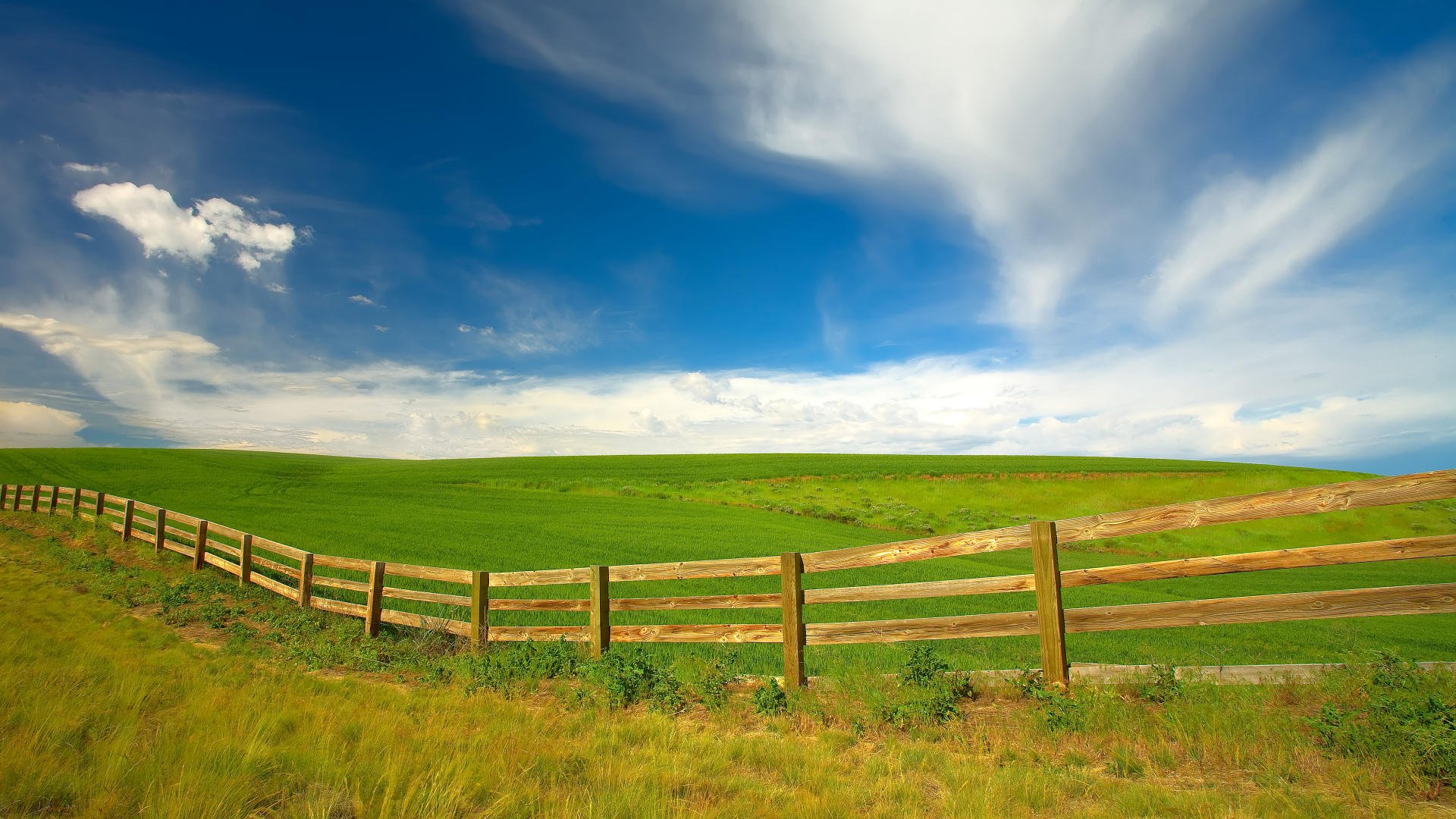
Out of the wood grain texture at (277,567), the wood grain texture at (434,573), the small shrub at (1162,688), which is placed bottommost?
the small shrub at (1162,688)

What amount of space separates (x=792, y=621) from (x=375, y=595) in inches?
293

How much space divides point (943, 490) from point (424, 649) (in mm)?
39511

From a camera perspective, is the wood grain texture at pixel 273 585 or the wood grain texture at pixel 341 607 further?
the wood grain texture at pixel 273 585

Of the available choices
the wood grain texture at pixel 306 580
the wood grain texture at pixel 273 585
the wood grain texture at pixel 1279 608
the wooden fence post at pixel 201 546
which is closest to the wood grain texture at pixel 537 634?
the wood grain texture at pixel 306 580

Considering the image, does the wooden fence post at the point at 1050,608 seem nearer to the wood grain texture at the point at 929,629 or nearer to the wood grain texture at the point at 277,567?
the wood grain texture at the point at 929,629

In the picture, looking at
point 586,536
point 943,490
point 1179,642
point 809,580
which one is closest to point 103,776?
point 1179,642

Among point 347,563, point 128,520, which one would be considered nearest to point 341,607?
point 347,563

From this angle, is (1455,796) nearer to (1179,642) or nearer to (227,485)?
(1179,642)

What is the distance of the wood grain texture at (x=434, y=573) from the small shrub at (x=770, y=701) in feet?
16.3

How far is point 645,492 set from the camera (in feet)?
140

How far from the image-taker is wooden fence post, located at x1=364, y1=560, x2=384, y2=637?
35.2 feet

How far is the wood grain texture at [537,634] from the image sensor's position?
920 centimetres

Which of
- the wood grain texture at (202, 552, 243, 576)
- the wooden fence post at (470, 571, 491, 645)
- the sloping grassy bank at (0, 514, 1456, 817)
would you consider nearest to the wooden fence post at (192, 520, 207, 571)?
the wood grain texture at (202, 552, 243, 576)

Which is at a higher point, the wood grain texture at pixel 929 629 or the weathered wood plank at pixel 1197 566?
the weathered wood plank at pixel 1197 566
